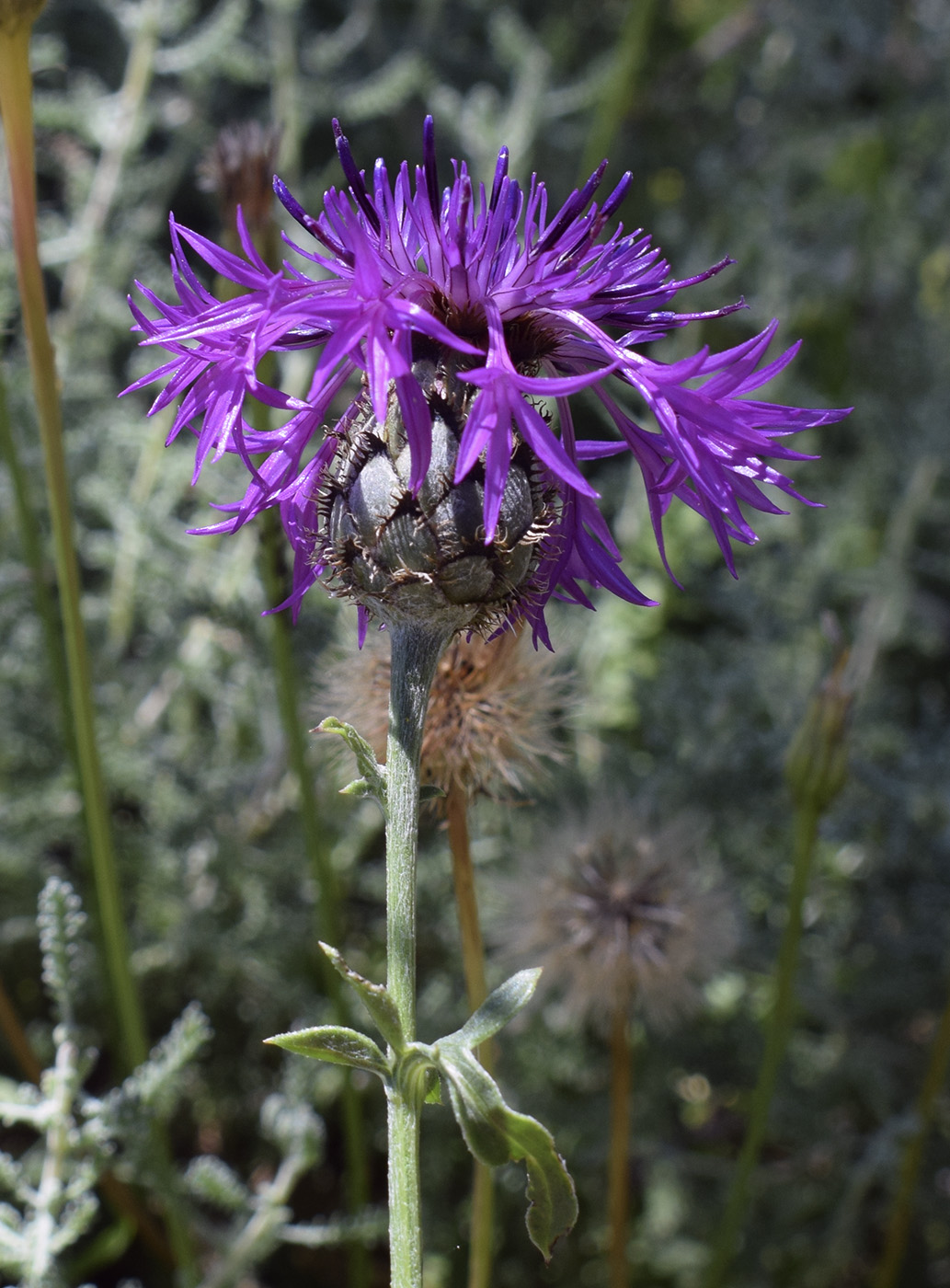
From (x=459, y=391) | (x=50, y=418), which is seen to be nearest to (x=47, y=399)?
(x=50, y=418)

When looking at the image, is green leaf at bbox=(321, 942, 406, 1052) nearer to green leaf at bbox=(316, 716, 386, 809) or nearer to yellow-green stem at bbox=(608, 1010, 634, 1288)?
green leaf at bbox=(316, 716, 386, 809)

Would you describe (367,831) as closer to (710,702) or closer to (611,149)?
(710,702)

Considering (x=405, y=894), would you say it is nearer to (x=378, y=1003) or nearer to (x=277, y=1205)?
(x=378, y=1003)

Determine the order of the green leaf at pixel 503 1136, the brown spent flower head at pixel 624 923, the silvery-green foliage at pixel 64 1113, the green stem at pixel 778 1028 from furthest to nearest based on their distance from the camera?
1. the brown spent flower head at pixel 624 923
2. the green stem at pixel 778 1028
3. the silvery-green foliage at pixel 64 1113
4. the green leaf at pixel 503 1136

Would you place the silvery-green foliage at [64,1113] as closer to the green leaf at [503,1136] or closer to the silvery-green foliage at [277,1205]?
the silvery-green foliage at [277,1205]

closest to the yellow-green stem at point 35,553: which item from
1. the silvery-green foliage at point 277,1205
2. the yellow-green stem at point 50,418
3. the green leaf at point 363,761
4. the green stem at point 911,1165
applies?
the yellow-green stem at point 50,418
